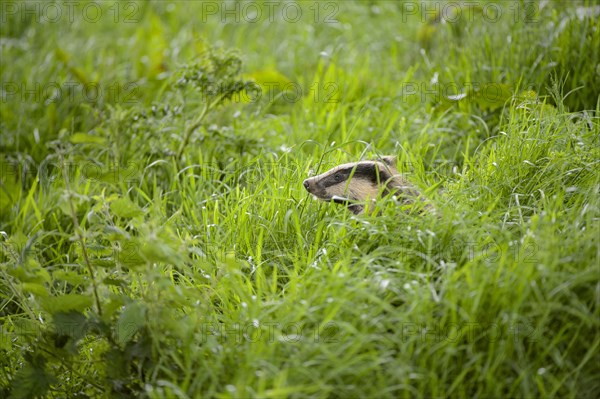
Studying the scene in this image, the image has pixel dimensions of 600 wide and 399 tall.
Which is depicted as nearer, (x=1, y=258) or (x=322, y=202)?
(x=322, y=202)

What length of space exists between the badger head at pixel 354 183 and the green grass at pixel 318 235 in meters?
0.08

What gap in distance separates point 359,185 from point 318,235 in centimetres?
25

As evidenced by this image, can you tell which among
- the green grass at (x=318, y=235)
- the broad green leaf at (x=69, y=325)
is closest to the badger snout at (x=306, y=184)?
the green grass at (x=318, y=235)

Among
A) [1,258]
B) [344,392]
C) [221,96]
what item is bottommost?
[1,258]

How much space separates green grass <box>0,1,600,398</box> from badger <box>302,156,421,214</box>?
72 millimetres

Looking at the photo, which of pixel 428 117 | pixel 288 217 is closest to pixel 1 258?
pixel 288 217

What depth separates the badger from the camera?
257cm

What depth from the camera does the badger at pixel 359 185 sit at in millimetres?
2568

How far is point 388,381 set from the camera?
75.7 inches

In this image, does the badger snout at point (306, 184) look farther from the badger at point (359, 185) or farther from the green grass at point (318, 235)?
the green grass at point (318, 235)

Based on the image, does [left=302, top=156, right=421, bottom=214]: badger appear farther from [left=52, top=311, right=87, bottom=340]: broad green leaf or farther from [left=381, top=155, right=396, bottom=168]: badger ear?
[left=52, top=311, right=87, bottom=340]: broad green leaf

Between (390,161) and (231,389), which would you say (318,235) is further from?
(231,389)

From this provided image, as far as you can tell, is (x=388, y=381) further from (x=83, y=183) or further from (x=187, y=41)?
(x=187, y=41)

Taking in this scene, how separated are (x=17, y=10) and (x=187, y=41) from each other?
142 cm
